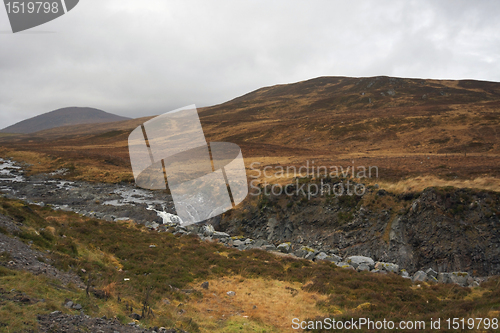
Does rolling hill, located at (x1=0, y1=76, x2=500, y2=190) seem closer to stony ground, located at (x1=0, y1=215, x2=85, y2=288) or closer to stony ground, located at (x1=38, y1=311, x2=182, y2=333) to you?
stony ground, located at (x1=38, y1=311, x2=182, y2=333)

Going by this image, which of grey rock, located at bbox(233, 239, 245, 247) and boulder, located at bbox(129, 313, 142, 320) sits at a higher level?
boulder, located at bbox(129, 313, 142, 320)

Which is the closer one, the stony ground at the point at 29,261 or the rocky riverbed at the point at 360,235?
the stony ground at the point at 29,261

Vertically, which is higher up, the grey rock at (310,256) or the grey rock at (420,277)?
the grey rock at (420,277)

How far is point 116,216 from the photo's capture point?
89.0 feet

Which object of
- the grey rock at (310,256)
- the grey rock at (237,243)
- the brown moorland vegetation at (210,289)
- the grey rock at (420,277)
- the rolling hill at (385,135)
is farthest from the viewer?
the rolling hill at (385,135)

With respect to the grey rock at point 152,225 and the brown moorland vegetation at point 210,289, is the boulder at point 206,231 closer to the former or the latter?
the grey rock at point 152,225

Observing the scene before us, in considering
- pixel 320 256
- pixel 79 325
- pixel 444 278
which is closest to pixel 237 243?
pixel 320 256

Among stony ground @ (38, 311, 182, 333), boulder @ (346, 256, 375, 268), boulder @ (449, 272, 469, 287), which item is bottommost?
boulder @ (346, 256, 375, 268)

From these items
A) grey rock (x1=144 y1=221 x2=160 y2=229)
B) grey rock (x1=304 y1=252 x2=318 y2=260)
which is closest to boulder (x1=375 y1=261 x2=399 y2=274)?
grey rock (x1=304 y1=252 x2=318 y2=260)

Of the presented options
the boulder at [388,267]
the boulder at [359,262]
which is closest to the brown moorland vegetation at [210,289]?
the boulder at [359,262]

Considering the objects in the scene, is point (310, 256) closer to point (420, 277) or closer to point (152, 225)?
point (420, 277)

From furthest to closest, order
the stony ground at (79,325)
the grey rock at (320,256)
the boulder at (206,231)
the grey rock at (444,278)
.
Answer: the boulder at (206,231)
the grey rock at (320,256)
the grey rock at (444,278)
the stony ground at (79,325)

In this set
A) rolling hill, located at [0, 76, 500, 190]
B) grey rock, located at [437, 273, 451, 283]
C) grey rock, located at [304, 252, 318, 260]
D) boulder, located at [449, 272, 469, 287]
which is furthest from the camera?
rolling hill, located at [0, 76, 500, 190]

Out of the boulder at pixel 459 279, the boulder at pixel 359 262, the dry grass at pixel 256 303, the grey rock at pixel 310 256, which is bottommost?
the boulder at pixel 359 262
